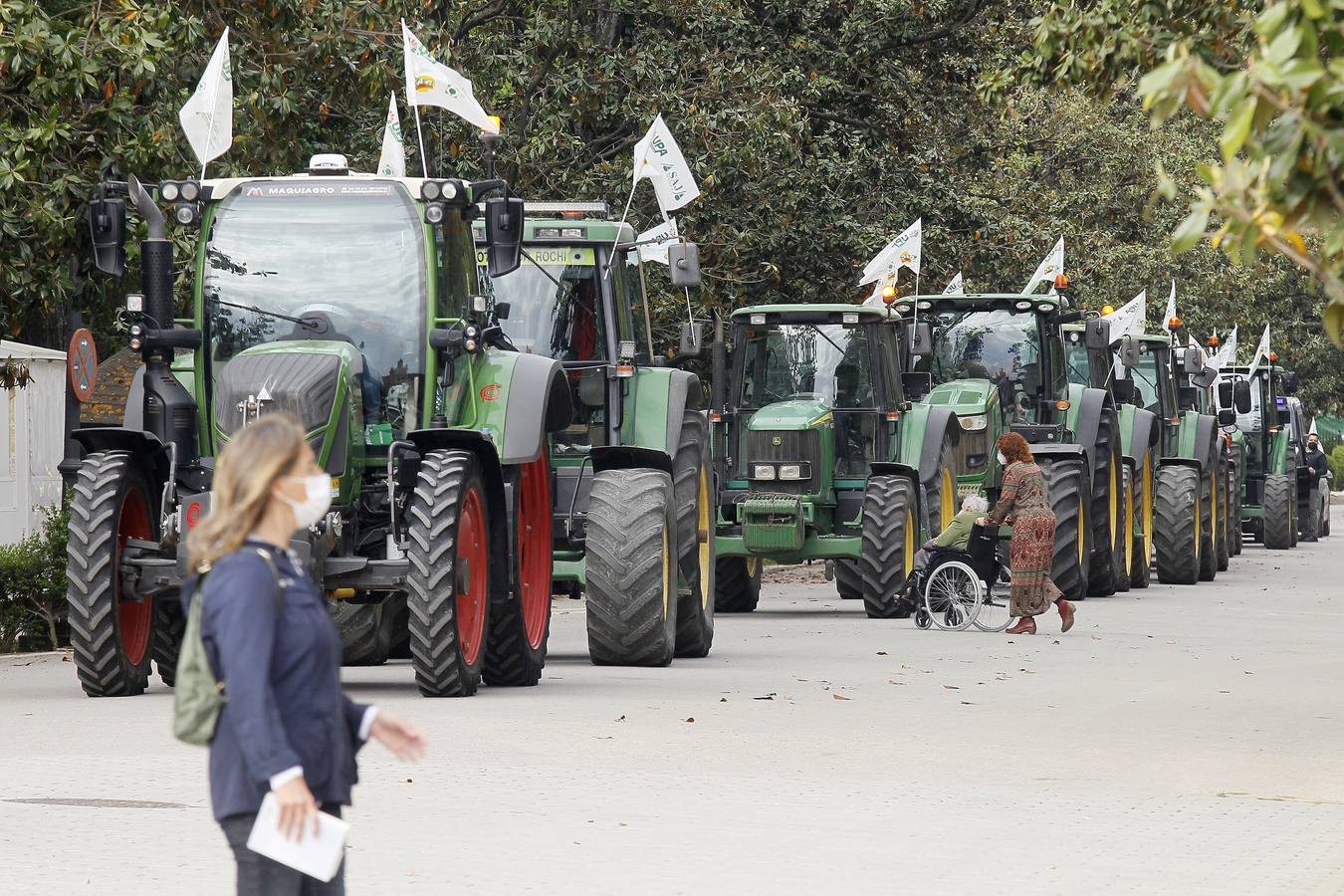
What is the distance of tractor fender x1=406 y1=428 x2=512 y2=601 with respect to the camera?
13820 millimetres

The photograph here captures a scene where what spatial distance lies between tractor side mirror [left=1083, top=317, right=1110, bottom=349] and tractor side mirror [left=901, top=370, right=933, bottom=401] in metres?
3.06

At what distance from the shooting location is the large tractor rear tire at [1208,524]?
30688 mm

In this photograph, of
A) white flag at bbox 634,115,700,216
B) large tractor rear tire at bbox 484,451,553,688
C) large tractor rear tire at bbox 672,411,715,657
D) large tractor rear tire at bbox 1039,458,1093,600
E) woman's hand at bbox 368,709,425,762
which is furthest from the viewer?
large tractor rear tire at bbox 1039,458,1093,600

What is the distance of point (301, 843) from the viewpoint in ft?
16.9

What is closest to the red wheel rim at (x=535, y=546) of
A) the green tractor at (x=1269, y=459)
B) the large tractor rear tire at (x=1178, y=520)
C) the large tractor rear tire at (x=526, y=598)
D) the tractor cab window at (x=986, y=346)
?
the large tractor rear tire at (x=526, y=598)

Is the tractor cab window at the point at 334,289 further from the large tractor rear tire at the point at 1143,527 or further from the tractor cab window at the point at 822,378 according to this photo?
the large tractor rear tire at the point at 1143,527

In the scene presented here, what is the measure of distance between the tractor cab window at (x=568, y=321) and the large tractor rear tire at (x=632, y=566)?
1519 millimetres

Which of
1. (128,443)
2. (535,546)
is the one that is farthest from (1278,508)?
(128,443)

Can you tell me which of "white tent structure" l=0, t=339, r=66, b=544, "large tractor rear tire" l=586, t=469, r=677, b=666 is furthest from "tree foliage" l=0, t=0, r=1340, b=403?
"large tractor rear tire" l=586, t=469, r=677, b=666

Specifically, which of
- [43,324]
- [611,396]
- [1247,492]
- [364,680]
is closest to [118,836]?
[364,680]

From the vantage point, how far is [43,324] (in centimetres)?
2602

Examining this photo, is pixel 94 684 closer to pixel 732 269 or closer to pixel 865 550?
pixel 865 550

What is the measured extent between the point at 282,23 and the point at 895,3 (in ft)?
37.9

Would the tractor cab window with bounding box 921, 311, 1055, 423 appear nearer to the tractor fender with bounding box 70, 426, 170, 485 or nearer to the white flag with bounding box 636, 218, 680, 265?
the white flag with bounding box 636, 218, 680, 265
